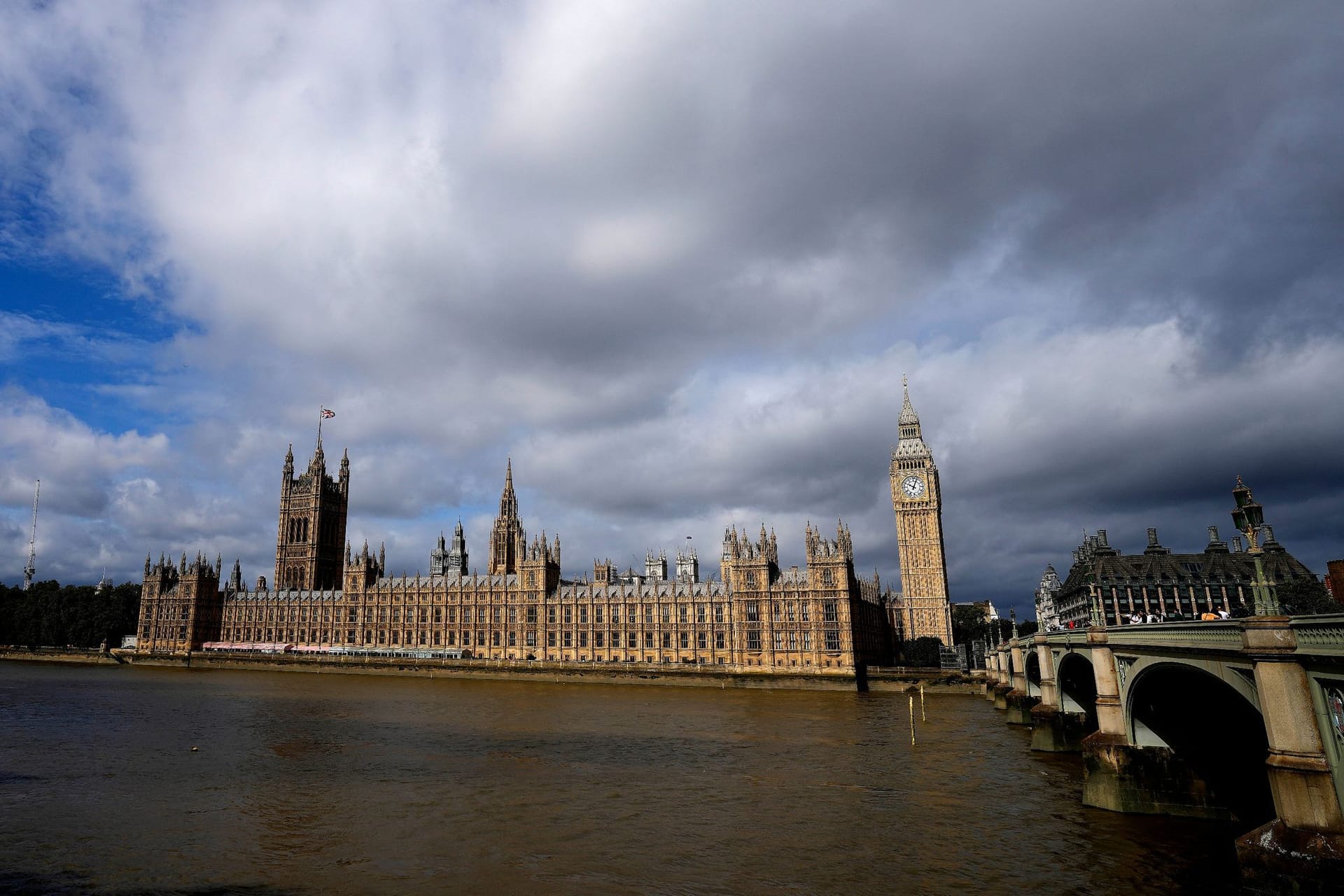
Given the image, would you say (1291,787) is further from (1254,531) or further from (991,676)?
(991,676)

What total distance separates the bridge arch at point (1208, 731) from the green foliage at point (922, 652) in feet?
320

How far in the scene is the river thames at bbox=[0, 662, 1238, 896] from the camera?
25625 millimetres

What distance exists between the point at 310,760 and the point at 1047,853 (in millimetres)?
40563

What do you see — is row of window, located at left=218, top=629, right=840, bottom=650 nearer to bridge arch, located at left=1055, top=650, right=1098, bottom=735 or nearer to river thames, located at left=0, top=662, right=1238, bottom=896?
river thames, located at left=0, top=662, right=1238, bottom=896

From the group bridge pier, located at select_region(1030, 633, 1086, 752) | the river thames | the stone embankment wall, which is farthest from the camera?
the stone embankment wall

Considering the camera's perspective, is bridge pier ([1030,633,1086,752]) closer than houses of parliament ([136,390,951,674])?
Yes

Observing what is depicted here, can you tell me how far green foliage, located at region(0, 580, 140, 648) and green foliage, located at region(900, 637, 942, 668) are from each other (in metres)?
181

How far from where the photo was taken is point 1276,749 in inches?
780

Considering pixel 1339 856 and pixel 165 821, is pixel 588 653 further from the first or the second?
pixel 1339 856

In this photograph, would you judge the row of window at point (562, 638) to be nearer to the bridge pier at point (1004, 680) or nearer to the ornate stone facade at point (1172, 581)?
the bridge pier at point (1004, 680)

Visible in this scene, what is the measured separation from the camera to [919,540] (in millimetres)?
170625

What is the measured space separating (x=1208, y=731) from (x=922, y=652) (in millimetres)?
104005

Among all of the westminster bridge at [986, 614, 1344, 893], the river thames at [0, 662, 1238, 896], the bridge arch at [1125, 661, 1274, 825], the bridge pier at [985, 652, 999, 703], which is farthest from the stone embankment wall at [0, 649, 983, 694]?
the bridge arch at [1125, 661, 1274, 825]

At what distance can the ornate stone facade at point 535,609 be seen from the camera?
120 m
